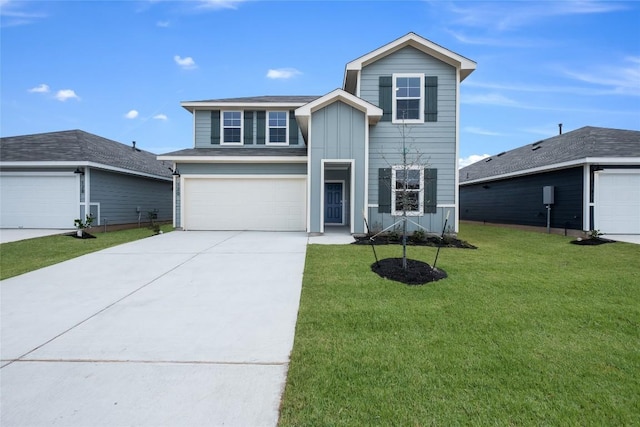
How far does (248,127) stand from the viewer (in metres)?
14.3

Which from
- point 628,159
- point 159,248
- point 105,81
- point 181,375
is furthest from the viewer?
point 105,81

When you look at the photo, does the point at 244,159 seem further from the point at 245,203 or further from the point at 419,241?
the point at 419,241

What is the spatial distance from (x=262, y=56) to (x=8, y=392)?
55.1 feet

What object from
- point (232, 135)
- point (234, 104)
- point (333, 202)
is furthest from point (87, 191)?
point (333, 202)

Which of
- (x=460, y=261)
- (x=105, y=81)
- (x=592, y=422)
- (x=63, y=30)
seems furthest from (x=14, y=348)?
(x=105, y=81)

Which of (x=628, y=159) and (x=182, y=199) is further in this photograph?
(x=182, y=199)

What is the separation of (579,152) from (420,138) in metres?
6.50

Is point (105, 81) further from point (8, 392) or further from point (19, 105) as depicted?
point (8, 392)

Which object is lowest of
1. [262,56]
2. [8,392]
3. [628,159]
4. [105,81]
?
[8,392]

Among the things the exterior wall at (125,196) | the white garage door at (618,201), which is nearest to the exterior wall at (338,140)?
the white garage door at (618,201)

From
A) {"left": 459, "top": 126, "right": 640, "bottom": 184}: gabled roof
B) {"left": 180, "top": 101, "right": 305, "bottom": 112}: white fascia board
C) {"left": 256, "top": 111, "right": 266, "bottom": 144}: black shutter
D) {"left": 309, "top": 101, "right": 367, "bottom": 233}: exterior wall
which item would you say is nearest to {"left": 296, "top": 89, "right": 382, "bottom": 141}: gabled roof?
{"left": 309, "top": 101, "right": 367, "bottom": 233}: exterior wall

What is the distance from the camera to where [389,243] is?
9477 millimetres

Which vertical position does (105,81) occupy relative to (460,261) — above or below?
above

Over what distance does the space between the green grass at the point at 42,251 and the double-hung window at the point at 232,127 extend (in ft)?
20.4
